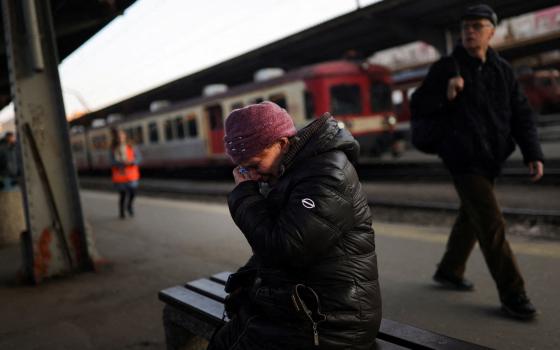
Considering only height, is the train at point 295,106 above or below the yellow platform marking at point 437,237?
above

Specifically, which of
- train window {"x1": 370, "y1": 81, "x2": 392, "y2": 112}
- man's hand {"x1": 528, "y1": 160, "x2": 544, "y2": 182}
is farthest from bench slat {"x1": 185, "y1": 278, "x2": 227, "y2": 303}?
train window {"x1": 370, "y1": 81, "x2": 392, "y2": 112}

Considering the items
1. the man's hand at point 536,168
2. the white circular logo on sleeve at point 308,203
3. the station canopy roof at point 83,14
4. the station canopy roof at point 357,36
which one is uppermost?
the station canopy roof at point 357,36

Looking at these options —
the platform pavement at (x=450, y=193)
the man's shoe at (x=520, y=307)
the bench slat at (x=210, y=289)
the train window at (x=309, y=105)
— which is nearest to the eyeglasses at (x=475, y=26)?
the man's shoe at (x=520, y=307)

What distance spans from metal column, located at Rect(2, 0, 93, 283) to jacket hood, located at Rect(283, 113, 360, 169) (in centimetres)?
366

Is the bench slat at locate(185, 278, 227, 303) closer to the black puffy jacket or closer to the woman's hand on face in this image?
the black puffy jacket

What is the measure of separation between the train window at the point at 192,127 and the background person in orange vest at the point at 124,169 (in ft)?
Result: 30.4

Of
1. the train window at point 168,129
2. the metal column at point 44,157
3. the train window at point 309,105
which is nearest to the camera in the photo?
the metal column at point 44,157

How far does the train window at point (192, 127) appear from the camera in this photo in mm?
18453

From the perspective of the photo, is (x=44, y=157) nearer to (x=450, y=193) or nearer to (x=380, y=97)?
(x=450, y=193)

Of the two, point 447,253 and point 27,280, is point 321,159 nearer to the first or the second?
point 447,253

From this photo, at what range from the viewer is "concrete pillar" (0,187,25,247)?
682cm

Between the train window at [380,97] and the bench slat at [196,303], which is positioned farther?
the train window at [380,97]

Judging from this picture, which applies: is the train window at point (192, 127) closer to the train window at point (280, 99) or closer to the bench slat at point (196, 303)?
the train window at point (280, 99)

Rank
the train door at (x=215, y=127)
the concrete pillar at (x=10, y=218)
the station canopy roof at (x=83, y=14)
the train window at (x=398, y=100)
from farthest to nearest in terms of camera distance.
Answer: the train window at (x=398, y=100) < the train door at (x=215, y=127) < the concrete pillar at (x=10, y=218) < the station canopy roof at (x=83, y=14)
